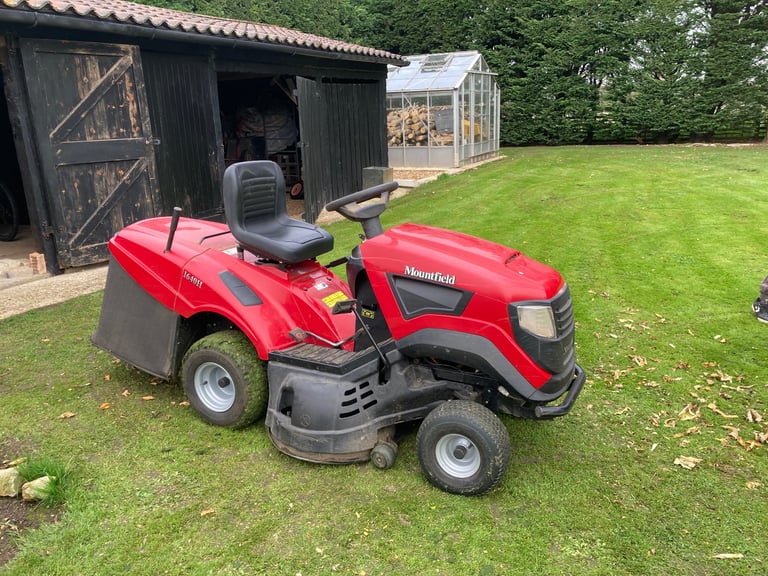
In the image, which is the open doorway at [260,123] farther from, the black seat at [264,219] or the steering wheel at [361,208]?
the steering wheel at [361,208]

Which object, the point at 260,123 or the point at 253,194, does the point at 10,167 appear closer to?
the point at 260,123

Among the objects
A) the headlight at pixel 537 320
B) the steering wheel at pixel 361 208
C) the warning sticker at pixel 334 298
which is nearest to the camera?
the headlight at pixel 537 320

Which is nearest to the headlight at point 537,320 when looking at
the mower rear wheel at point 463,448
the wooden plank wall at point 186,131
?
the mower rear wheel at point 463,448

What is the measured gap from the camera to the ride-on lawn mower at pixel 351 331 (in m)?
2.55

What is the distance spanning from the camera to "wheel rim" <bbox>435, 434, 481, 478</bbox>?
2633 millimetres

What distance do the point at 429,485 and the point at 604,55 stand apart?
19704 mm

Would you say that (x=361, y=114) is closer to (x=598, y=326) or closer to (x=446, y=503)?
(x=598, y=326)

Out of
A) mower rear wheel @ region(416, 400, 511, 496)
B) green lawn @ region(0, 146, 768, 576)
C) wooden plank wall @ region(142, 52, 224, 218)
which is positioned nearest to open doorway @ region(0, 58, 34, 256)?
wooden plank wall @ region(142, 52, 224, 218)

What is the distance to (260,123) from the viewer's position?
1309 cm

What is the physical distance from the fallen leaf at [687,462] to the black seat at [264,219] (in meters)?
2.11

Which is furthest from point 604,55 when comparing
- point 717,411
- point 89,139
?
point 717,411

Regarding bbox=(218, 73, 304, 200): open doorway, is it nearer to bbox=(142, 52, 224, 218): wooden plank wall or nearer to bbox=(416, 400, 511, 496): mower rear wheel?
bbox=(142, 52, 224, 218): wooden plank wall

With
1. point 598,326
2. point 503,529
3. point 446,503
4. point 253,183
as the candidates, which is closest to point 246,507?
point 446,503

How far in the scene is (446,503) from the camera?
263 cm
